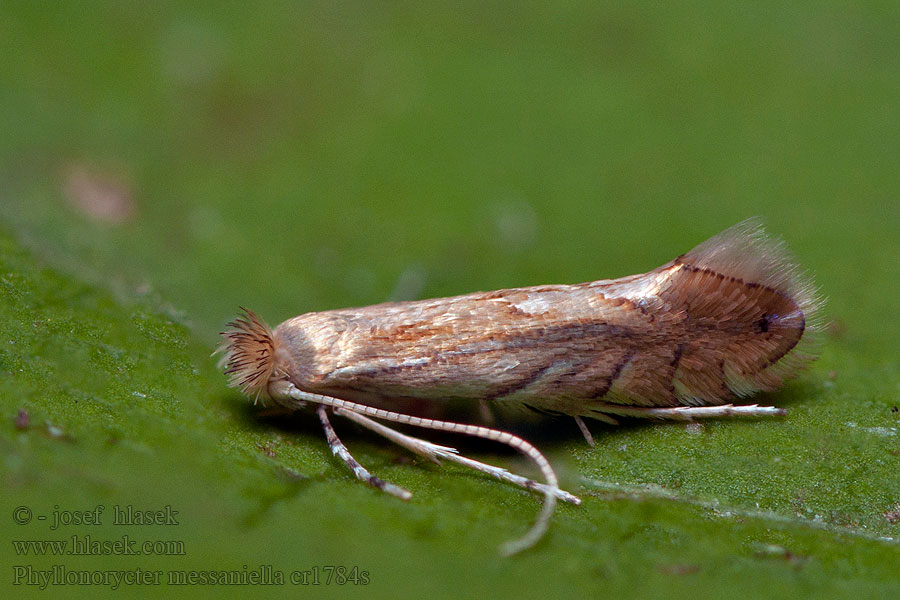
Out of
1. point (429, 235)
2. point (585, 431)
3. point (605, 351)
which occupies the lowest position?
point (585, 431)

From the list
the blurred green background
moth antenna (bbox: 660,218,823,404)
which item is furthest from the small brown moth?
the blurred green background

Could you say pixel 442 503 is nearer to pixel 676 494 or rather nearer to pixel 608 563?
pixel 608 563

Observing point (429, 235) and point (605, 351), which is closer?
point (605, 351)

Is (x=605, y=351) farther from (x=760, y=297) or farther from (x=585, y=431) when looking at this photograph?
(x=760, y=297)

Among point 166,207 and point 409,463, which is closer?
point 409,463

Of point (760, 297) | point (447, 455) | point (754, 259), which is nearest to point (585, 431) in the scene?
point (447, 455)

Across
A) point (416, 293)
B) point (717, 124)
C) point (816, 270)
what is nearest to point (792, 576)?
point (816, 270)
